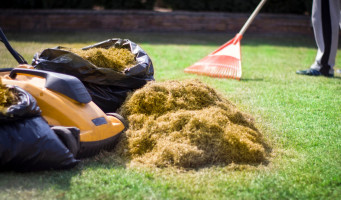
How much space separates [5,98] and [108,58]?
1.27 metres

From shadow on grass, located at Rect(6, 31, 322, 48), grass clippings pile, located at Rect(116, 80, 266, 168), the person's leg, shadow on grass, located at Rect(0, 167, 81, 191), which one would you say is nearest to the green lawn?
shadow on grass, located at Rect(0, 167, 81, 191)

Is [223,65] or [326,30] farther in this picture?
[326,30]

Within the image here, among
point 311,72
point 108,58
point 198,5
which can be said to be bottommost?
point 311,72

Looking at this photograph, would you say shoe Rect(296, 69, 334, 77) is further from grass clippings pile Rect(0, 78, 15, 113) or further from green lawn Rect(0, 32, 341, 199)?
grass clippings pile Rect(0, 78, 15, 113)

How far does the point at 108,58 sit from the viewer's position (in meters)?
3.48

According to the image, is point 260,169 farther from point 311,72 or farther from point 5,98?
point 311,72

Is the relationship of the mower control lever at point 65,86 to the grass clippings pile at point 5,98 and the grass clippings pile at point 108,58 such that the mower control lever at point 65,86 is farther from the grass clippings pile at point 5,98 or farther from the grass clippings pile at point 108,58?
the grass clippings pile at point 108,58

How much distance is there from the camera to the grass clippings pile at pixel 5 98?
2.33 metres

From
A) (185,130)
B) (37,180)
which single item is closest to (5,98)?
(37,180)

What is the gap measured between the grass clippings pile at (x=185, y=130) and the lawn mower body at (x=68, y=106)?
0.90 feet

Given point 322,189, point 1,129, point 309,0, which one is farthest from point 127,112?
point 309,0

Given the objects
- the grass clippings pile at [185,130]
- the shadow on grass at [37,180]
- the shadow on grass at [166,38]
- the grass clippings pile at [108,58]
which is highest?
the grass clippings pile at [108,58]

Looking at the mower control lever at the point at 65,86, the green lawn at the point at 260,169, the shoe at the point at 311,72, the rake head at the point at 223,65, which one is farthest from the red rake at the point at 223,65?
the mower control lever at the point at 65,86

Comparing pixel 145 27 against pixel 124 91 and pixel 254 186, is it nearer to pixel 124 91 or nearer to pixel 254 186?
pixel 124 91
